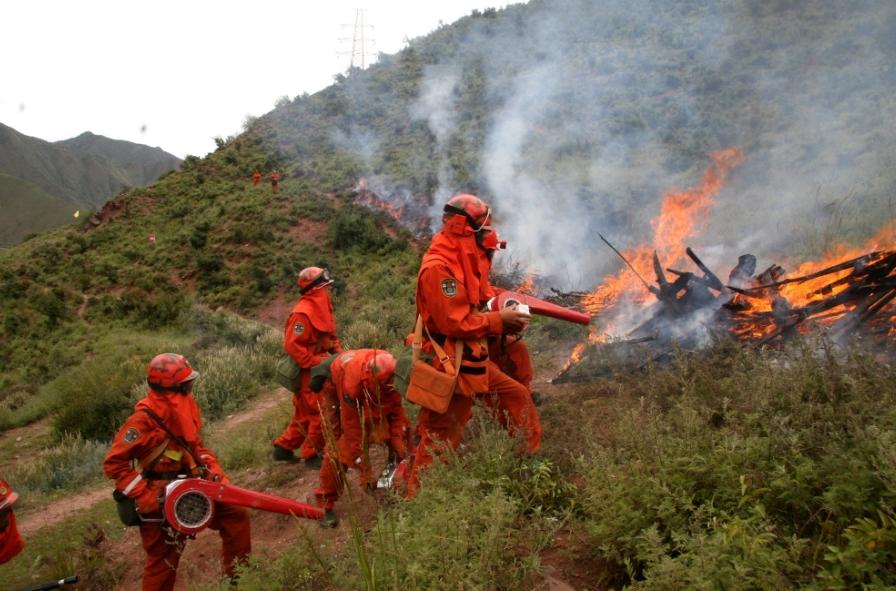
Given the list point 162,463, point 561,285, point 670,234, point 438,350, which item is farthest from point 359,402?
point 670,234

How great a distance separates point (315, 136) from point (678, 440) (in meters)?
27.5

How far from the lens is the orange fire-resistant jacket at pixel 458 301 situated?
395cm

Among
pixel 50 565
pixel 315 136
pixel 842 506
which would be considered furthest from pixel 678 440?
pixel 315 136

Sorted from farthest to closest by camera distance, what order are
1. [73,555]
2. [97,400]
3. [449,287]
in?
[97,400], [73,555], [449,287]

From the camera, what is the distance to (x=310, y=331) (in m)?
6.23

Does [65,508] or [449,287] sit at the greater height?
[449,287]

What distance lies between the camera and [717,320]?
6156 mm

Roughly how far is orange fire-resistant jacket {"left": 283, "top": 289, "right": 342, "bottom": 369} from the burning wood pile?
2.59m

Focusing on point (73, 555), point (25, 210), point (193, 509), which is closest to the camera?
point (193, 509)

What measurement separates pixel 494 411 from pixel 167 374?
7.55 feet

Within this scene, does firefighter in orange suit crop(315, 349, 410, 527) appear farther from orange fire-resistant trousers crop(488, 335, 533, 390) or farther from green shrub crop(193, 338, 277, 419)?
green shrub crop(193, 338, 277, 419)

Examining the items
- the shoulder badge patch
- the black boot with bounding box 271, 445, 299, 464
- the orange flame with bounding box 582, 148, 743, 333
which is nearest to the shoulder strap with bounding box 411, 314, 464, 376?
the shoulder badge patch

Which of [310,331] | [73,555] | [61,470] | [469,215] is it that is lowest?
[61,470]

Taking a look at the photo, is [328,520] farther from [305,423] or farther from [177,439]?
[305,423]
